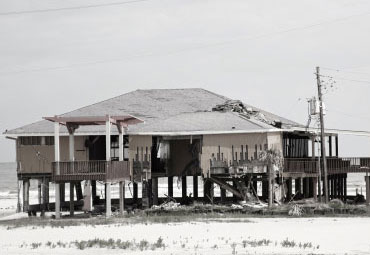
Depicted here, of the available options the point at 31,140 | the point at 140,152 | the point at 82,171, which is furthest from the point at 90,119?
the point at 31,140

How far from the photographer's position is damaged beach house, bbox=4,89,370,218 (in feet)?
157

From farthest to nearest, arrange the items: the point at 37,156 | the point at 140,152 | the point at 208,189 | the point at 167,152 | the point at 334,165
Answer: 1. the point at 208,189
2. the point at 334,165
3. the point at 167,152
4. the point at 37,156
5. the point at 140,152

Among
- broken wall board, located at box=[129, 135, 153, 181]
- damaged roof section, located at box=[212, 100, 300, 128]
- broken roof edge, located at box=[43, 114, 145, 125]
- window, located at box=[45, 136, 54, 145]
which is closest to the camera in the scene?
broken roof edge, located at box=[43, 114, 145, 125]

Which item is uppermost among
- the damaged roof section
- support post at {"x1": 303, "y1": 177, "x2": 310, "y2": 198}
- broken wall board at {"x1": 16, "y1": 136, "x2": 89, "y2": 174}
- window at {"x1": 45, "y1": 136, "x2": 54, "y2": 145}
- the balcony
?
the damaged roof section

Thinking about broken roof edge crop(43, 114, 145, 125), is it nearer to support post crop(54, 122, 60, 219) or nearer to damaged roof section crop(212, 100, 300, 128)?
support post crop(54, 122, 60, 219)

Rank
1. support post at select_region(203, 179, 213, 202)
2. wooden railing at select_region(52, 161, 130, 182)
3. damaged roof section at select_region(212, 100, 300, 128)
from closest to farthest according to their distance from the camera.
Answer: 1. wooden railing at select_region(52, 161, 130, 182)
2. damaged roof section at select_region(212, 100, 300, 128)
3. support post at select_region(203, 179, 213, 202)

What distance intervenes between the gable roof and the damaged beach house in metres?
0.06

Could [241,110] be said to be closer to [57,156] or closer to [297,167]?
[297,167]

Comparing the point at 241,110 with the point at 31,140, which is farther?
the point at 241,110

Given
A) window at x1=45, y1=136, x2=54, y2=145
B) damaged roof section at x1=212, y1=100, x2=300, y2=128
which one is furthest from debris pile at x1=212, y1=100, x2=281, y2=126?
window at x1=45, y1=136, x2=54, y2=145

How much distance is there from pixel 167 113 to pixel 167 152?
106 inches

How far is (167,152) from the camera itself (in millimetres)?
53531

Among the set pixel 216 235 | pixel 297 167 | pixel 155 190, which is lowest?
pixel 216 235

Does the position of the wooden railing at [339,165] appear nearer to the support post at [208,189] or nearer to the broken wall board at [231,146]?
the broken wall board at [231,146]
